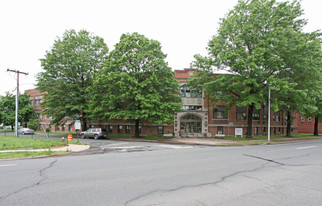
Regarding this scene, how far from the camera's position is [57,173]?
701 cm

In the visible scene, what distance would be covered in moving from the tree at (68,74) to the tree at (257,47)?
17.7m

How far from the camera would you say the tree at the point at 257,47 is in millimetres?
19453

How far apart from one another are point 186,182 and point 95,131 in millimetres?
23547

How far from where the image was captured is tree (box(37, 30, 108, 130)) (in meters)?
27.3

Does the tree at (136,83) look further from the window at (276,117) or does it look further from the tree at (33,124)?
the tree at (33,124)

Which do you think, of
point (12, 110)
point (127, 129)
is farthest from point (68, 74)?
point (12, 110)

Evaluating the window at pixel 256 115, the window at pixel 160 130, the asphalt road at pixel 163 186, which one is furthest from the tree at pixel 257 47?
the asphalt road at pixel 163 186

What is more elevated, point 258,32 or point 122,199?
point 258,32

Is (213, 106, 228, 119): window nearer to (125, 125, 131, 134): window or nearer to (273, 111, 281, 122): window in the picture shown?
(273, 111, 281, 122): window

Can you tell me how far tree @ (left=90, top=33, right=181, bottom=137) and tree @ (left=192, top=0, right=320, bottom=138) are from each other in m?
5.62

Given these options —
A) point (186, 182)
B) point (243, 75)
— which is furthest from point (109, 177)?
point (243, 75)

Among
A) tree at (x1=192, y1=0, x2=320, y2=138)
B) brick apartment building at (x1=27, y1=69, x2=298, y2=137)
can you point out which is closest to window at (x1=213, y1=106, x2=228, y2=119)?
brick apartment building at (x1=27, y1=69, x2=298, y2=137)

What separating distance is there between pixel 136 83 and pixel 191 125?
12.8 m

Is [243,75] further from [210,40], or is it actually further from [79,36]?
[79,36]
